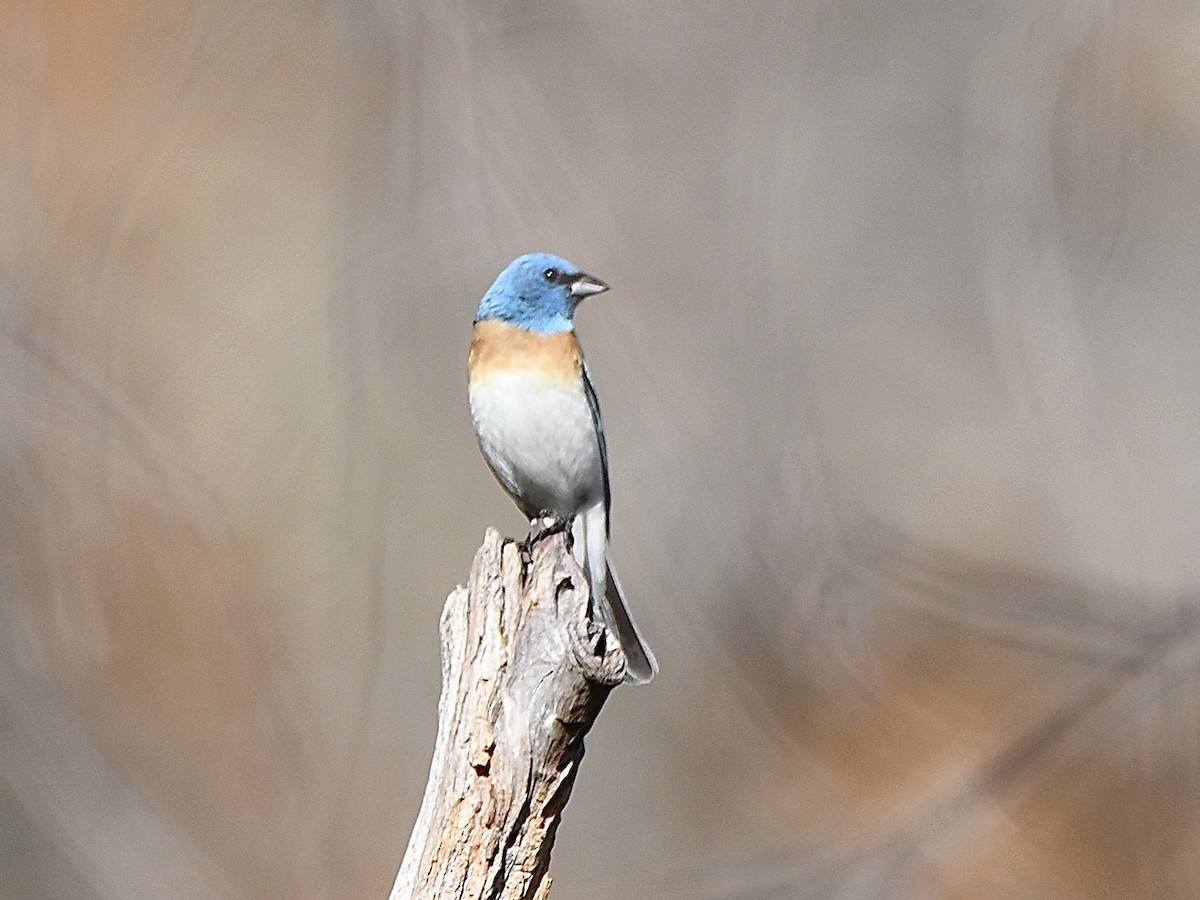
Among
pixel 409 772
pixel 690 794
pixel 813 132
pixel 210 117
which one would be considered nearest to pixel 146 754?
pixel 409 772

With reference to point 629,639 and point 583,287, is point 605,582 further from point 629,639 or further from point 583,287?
→ point 583,287

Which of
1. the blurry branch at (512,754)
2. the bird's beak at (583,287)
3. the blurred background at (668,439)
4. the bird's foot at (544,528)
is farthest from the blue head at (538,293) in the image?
the blurred background at (668,439)

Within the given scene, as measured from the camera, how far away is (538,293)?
384 centimetres

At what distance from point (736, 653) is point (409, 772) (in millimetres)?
1382

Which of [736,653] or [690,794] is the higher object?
[736,653]

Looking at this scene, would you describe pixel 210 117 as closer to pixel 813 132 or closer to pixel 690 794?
pixel 813 132

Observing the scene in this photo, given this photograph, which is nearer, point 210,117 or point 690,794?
point 690,794

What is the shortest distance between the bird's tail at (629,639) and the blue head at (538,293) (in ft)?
2.03

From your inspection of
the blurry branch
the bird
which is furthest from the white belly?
the blurry branch

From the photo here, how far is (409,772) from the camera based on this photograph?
6191 mm

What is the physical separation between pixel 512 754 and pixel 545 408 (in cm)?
131

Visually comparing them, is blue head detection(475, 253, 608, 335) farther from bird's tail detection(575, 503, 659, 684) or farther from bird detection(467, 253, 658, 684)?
bird's tail detection(575, 503, 659, 684)

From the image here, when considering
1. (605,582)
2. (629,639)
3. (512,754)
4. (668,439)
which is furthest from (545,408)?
(668,439)

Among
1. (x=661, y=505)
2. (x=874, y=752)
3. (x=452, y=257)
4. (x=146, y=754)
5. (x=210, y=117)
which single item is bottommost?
(x=146, y=754)
